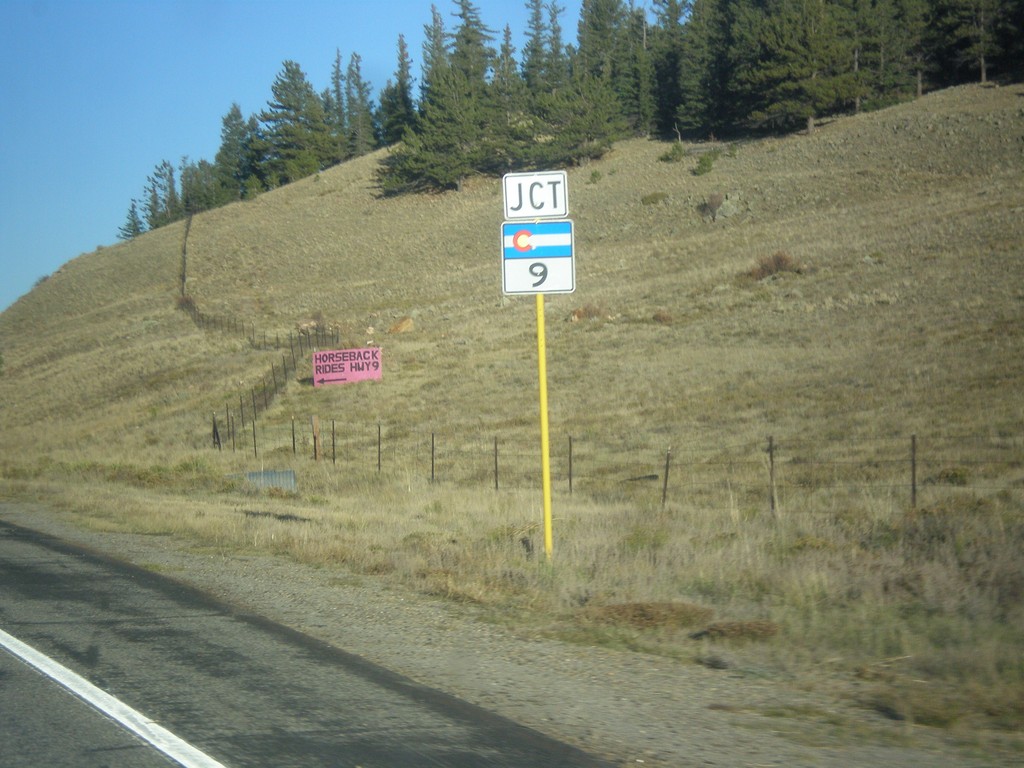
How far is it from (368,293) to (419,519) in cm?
5305

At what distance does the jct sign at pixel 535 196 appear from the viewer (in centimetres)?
1002

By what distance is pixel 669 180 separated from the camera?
79125mm

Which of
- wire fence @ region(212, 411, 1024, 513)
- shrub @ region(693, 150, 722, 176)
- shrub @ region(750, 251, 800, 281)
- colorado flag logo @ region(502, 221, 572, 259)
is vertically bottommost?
wire fence @ region(212, 411, 1024, 513)

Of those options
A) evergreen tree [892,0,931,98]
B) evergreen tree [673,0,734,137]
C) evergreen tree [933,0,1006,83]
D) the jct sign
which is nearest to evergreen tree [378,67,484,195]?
evergreen tree [673,0,734,137]

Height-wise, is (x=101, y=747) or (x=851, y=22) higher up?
(x=851, y=22)

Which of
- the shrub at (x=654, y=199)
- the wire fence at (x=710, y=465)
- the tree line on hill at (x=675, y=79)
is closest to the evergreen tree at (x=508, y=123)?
the tree line on hill at (x=675, y=79)

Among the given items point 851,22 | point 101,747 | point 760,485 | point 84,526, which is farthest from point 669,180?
point 101,747

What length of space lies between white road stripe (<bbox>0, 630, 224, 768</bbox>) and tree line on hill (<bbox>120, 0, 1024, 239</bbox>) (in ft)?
276

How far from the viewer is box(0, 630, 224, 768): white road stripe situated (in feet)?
15.9

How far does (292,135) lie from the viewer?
407 ft

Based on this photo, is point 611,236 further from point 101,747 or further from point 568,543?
point 101,747

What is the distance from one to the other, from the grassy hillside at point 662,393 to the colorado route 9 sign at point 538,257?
2845mm

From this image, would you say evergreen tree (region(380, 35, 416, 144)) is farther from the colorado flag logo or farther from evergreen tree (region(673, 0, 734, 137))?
the colorado flag logo

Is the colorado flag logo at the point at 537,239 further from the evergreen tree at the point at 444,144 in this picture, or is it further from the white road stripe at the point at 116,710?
the evergreen tree at the point at 444,144
